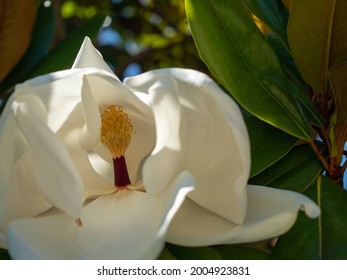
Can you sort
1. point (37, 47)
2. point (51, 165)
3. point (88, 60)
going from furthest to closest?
point (37, 47), point (88, 60), point (51, 165)

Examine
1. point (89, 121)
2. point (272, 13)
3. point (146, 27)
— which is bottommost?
point (146, 27)

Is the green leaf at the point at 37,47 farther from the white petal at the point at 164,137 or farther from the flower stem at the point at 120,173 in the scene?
the white petal at the point at 164,137

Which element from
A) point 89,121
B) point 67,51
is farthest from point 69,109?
point 67,51

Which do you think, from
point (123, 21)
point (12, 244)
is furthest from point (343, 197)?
point (123, 21)

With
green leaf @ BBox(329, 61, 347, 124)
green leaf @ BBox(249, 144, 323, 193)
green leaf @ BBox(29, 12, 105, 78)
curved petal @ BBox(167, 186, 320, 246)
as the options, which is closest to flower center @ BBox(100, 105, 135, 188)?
curved petal @ BBox(167, 186, 320, 246)

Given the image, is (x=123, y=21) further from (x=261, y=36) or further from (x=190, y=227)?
(x=190, y=227)

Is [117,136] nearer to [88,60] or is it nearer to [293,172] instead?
[88,60]
